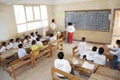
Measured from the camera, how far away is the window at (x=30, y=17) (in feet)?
18.5

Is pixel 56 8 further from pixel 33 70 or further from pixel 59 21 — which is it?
pixel 33 70

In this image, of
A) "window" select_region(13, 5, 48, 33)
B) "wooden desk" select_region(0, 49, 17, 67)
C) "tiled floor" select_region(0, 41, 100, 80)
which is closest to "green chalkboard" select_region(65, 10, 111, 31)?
"window" select_region(13, 5, 48, 33)

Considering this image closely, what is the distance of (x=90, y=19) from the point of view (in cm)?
631

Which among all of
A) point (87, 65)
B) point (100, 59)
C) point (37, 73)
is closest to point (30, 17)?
point (37, 73)

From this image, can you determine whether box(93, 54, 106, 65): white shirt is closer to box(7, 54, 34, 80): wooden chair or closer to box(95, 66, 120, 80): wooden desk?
box(95, 66, 120, 80): wooden desk

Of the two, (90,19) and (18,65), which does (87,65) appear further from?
(90,19)

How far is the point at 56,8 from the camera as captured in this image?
24.4ft

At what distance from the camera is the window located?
564cm

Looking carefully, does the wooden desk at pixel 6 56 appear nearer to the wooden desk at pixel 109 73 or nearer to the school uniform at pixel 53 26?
the wooden desk at pixel 109 73

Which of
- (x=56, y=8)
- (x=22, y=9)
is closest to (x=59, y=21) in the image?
(x=56, y=8)

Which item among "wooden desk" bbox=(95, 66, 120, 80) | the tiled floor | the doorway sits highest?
the doorway

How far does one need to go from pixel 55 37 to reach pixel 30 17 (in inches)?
78.9

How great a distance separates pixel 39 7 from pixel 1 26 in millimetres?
2623

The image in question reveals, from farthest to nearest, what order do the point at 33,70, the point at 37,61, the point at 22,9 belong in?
the point at 22,9 → the point at 37,61 → the point at 33,70
